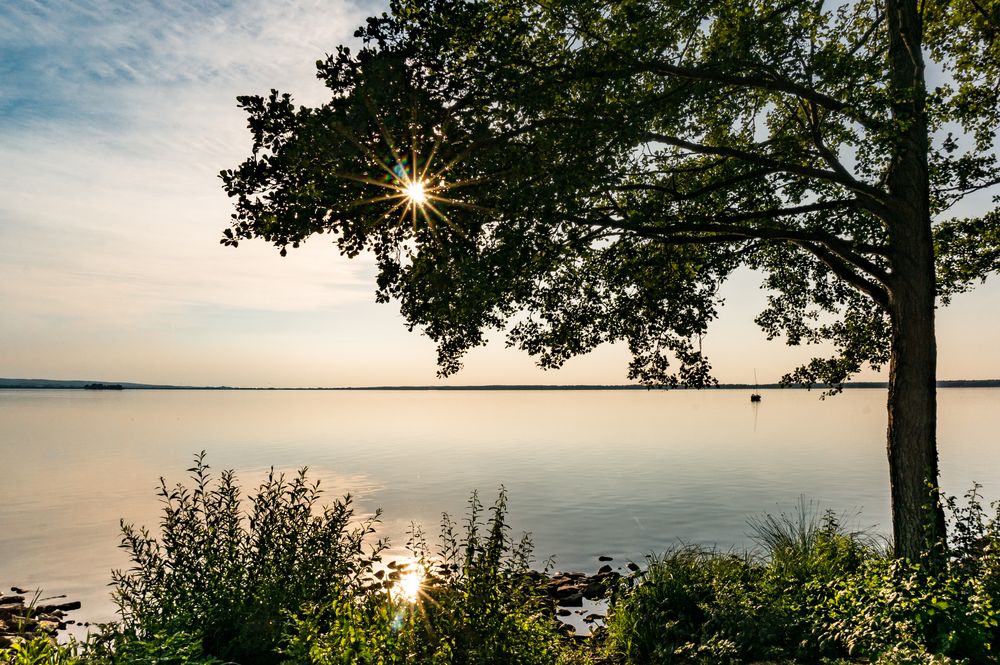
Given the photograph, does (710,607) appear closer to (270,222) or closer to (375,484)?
(270,222)

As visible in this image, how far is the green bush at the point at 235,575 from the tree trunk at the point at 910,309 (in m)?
A: 9.04

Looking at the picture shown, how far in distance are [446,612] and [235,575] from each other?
9.88ft

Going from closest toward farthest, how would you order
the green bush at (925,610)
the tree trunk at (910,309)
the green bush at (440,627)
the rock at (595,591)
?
the green bush at (440,627), the green bush at (925,610), the tree trunk at (910,309), the rock at (595,591)

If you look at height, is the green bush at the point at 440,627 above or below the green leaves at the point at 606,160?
below

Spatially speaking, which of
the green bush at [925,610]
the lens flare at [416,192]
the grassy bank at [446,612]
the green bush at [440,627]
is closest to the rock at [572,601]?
the grassy bank at [446,612]

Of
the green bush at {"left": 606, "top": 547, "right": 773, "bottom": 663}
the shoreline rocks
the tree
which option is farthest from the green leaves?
the shoreline rocks

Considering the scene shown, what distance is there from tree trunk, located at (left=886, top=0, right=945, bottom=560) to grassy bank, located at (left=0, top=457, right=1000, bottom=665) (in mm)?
1431

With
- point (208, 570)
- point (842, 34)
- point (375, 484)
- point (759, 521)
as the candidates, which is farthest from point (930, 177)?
point (375, 484)

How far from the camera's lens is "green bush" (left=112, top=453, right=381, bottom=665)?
7234 mm

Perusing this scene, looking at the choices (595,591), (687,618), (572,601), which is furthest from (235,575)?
(595,591)

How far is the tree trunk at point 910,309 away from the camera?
34.2 feet

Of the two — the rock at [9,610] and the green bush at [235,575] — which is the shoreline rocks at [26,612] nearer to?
the rock at [9,610]

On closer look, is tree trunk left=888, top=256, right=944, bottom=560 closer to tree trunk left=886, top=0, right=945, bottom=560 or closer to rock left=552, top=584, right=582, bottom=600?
tree trunk left=886, top=0, right=945, bottom=560

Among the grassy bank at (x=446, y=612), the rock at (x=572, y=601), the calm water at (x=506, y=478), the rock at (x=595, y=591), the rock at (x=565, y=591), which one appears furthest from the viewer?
the calm water at (x=506, y=478)
